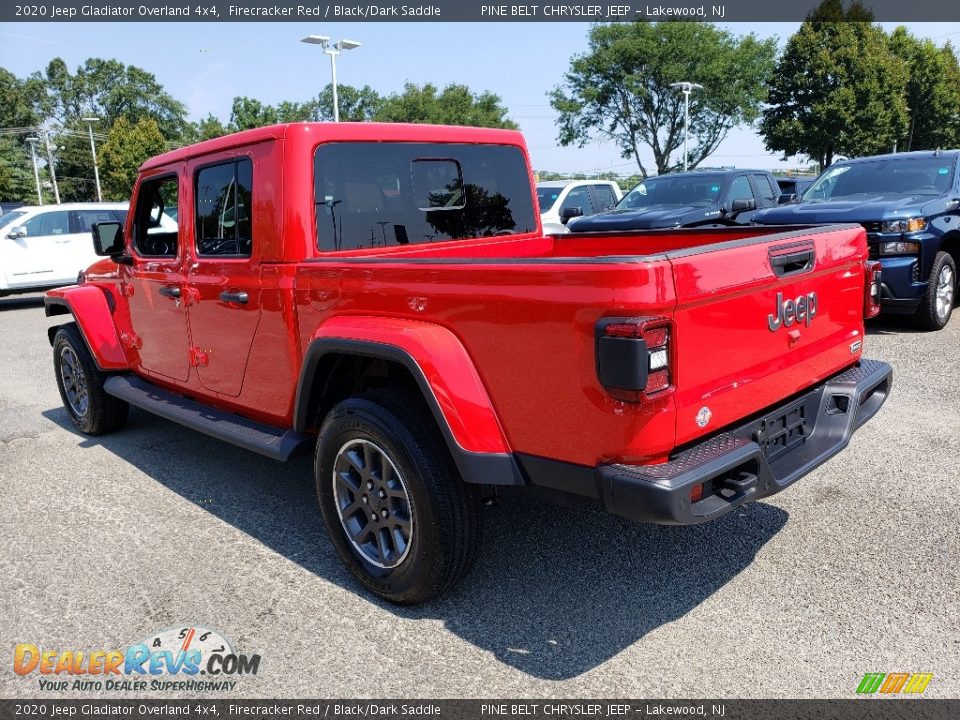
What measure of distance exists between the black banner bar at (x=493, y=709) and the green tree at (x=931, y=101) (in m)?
52.0

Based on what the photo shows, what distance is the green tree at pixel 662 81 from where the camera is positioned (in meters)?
43.9

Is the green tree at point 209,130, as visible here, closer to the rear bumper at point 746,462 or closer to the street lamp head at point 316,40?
the street lamp head at point 316,40

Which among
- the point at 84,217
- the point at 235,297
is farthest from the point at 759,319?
Answer: the point at 84,217

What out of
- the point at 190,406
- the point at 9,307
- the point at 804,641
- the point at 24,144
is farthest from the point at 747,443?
the point at 24,144

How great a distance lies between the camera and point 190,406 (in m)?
4.41

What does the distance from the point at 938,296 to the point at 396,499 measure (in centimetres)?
688

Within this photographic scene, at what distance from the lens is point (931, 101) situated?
47875 millimetres

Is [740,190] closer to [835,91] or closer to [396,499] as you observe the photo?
[396,499]

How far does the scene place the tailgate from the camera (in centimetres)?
251

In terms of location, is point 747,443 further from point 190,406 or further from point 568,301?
point 190,406

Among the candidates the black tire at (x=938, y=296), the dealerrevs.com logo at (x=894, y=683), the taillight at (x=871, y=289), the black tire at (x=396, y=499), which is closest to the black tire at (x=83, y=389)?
the black tire at (x=396, y=499)

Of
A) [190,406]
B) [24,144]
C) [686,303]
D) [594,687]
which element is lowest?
[594,687]

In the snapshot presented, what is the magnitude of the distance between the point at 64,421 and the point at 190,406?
7.87 ft

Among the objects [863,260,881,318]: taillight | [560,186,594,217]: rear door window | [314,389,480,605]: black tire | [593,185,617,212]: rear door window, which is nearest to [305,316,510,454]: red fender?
[314,389,480,605]: black tire
